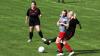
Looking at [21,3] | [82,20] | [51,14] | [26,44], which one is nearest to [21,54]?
[26,44]

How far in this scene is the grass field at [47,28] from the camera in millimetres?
22312

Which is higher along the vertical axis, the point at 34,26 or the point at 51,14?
the point at 34,26

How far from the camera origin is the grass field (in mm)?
22312

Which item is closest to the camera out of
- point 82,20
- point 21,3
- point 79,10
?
point 82,20

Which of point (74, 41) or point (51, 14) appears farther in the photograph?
point (51, 14)

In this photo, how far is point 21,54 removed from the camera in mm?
20906

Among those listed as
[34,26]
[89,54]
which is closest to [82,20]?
[34,26]

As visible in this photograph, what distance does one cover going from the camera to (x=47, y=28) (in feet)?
104

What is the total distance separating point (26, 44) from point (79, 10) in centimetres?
2303

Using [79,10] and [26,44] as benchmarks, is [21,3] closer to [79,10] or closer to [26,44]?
[79,10]

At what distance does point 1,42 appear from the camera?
967 inches

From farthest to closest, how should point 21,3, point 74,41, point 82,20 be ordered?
point 21,3, point 82,20, point 74,41

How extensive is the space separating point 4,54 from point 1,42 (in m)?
3.81

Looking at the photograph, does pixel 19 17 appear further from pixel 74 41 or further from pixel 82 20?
pixel 74 41
